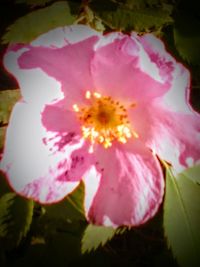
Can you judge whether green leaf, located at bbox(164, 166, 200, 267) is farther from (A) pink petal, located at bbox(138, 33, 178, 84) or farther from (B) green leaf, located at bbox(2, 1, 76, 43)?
(B) green leaf, located at bbox(2, 1, 76, 43)

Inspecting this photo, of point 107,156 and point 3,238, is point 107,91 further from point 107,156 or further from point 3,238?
point 3,238

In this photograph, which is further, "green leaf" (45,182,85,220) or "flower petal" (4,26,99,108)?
"green leaf" (45,182,85,220)

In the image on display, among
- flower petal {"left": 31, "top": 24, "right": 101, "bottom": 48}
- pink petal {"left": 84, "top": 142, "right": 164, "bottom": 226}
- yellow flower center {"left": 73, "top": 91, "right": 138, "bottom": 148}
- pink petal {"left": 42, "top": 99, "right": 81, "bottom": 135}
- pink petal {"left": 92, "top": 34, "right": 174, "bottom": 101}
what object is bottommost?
pink petal {"left": 84, "top": 142, "right": 164, "bottom": 226}

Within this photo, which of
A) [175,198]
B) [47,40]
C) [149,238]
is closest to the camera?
[47,40]

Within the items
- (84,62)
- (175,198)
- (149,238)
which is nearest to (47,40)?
(84,62)

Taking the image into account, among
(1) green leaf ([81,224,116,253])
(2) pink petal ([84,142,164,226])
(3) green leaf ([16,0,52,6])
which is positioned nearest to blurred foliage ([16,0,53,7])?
(3) green leaf ([16,0,52,6])

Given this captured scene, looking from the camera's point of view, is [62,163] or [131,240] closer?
[62,163]

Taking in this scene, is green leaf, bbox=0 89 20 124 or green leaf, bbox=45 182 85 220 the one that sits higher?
green leaf, bbox=0 89 20 124

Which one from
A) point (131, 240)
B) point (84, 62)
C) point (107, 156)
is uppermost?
point (84, 62)

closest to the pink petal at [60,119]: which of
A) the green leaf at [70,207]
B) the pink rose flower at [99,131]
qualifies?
the pink rose flower at [99,131]
